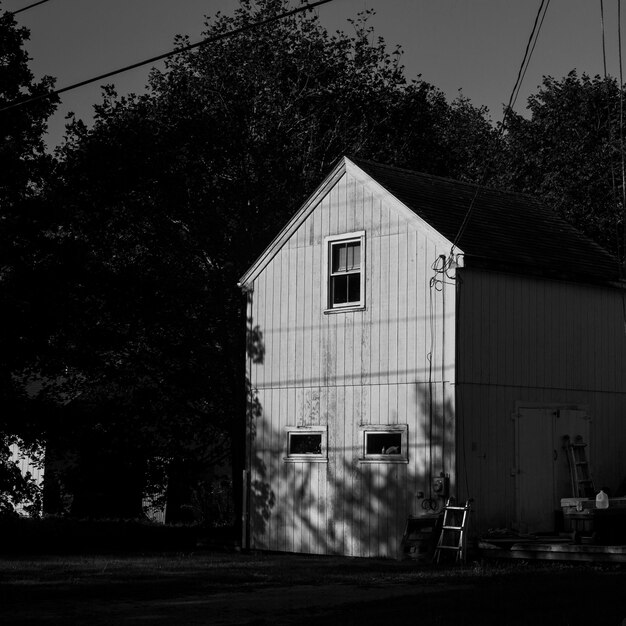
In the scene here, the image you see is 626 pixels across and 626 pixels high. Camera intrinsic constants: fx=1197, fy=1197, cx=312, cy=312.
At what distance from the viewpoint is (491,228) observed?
2400cm

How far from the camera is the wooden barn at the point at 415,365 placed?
71.9 feet

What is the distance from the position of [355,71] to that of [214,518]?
15.0 metres

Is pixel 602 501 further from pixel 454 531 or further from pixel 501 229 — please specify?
pixel 501 229

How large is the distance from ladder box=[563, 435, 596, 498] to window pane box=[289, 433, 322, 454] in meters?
4.85

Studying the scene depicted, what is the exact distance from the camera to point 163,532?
→ 29906mm

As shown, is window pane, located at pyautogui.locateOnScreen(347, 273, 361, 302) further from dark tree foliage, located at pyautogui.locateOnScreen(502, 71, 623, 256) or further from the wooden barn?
dark tree foliage, located at pyautogui.locateOnScreen(502, 71, 623, 256)

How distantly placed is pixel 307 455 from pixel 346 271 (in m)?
3.76

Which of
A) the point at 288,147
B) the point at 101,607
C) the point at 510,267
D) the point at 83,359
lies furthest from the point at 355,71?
the point at 101,607

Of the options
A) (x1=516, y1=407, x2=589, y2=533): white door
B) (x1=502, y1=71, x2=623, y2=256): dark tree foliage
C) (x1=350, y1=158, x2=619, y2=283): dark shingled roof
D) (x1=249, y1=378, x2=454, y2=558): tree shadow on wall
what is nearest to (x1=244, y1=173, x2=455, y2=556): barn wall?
(x1=249, y1=378, x2=454, y2=558): tree shadow on wall

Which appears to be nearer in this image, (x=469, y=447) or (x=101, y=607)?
(x=101, y=607)

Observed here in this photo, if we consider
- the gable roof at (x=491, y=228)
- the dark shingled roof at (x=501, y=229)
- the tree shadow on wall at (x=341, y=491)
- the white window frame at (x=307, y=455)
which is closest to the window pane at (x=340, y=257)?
the gable roof at (x=491, y=228)

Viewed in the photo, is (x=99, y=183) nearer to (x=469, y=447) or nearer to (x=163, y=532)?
(x=163, y=532)

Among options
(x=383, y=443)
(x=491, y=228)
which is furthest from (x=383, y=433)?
(x=491, y=228)

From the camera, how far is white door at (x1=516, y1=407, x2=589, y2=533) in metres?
22.4
